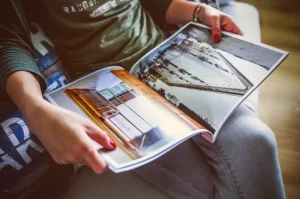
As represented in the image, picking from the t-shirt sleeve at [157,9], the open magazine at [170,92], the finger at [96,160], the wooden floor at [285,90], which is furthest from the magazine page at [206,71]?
the wooden floor at [285,90]

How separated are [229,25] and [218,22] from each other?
0.03 m

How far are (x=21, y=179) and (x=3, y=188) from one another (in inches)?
1.4

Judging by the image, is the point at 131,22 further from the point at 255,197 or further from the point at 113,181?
the point at 255,197

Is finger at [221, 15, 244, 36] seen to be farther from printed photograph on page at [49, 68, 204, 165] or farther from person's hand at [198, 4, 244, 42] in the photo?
printed photograph on page at [49, 68, 204, 165]

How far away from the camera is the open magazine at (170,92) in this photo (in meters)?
0.56

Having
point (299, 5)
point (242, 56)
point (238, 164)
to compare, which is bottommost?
point (299, 5)

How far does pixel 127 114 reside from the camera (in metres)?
0.60

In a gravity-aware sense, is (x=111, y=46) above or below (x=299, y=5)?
above

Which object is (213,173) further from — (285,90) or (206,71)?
(285,90)

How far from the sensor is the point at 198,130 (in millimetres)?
567

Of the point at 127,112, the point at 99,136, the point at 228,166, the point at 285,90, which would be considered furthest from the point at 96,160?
the point at 285,90

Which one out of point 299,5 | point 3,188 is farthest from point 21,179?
point 299,5

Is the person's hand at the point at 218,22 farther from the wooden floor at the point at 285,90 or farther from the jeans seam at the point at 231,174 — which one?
the wooden floor at the point at 285,90

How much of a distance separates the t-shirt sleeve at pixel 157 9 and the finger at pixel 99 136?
0.46 meters
